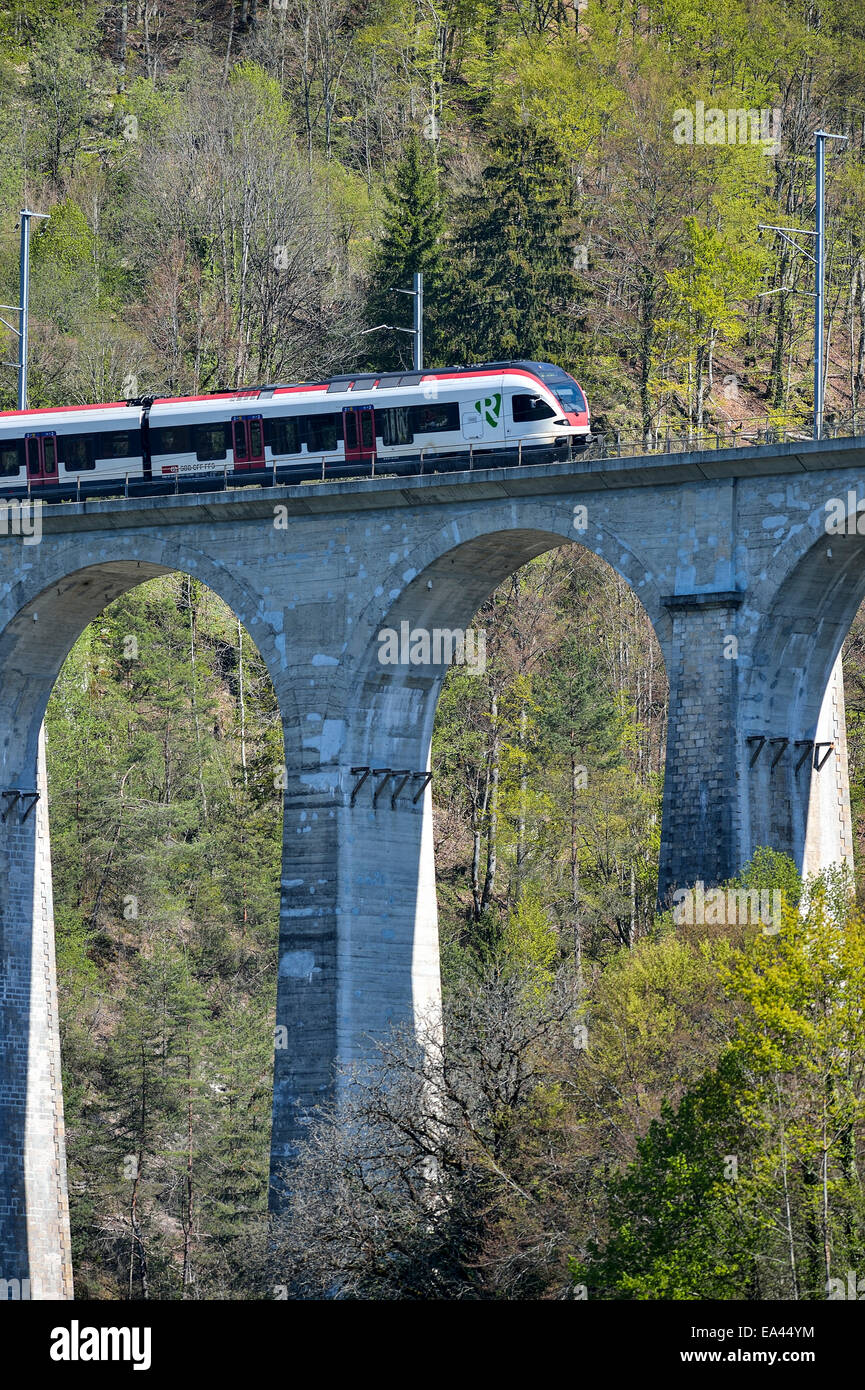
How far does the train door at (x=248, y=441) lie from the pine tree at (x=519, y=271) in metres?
20.9

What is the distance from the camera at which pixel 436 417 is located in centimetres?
5284

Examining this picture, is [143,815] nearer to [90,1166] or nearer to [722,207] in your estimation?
[90,1166]

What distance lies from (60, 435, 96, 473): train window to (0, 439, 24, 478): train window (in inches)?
43.3

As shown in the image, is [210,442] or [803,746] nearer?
[803,746]

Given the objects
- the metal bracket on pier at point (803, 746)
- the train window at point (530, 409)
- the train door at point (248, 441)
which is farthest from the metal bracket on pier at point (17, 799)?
the metal bracket on pier at point (803, 746)

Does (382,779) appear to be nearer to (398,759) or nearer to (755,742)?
(398,759)

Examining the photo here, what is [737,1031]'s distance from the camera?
3872 centimetres

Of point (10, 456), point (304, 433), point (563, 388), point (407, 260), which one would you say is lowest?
point (304, 433)

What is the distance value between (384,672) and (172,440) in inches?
342

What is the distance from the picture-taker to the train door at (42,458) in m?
57.8

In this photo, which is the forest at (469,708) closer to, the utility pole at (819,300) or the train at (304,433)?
the utility pole at (819,300)

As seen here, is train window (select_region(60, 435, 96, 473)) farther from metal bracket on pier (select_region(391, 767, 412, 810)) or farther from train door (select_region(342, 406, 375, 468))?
metal bracket on pier (select_region(391, 767, 412, 810))

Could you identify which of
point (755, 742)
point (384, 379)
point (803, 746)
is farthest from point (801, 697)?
point (384, 379)

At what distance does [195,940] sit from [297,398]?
21680 mm
